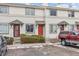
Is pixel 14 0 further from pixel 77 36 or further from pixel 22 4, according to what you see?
pixel 77 36

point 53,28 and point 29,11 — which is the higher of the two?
point 29,11

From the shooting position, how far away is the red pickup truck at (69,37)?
15.6 ft

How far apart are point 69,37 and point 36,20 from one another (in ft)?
1.93

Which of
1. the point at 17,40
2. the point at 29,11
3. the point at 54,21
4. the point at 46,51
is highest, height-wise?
the point at 29,11

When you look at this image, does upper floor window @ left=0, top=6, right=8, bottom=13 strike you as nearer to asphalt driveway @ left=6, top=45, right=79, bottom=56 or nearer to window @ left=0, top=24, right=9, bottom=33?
window @ left=0, top=24, right=9, bottom=33

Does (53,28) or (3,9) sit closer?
(3,9)

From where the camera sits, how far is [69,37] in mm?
4785

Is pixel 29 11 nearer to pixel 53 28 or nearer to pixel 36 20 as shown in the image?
pixel 36 20

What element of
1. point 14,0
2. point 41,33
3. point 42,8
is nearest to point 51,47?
point 41,33

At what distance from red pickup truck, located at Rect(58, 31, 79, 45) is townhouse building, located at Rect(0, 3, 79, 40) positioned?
7 centimetres

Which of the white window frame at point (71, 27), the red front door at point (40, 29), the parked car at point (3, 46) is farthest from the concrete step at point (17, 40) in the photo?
the white window frame at point (71, 27)

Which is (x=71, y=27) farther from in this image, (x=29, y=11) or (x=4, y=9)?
(x=4, y=9)

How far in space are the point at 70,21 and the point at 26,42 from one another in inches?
30.6

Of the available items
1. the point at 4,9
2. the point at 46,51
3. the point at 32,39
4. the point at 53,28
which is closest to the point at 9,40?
the point at 32,39
